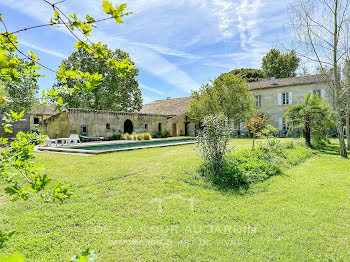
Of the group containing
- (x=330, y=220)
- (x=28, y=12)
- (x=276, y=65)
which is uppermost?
(x=276, y=65)

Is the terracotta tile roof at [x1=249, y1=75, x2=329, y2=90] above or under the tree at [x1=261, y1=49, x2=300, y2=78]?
under

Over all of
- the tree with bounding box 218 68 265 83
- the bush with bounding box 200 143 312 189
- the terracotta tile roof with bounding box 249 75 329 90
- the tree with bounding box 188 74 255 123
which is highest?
the tree with bounding box 218 68 265 83

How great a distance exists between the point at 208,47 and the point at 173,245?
1857cm

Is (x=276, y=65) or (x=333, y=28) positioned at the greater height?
(x=276, y=65)

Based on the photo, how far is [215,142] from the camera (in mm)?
7262

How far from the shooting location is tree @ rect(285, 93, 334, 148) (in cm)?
1504

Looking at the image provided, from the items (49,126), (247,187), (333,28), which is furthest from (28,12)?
(49,126)

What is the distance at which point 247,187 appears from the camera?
6.16 metres

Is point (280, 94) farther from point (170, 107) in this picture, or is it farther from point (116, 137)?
point (116, 137)

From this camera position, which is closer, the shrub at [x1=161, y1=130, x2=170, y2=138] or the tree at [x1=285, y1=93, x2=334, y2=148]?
the tree at [x1=285, y1=93, x2=334, y2=148]

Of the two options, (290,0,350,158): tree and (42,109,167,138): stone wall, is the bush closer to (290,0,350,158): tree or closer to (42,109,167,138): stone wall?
(290,0,350,158): tree

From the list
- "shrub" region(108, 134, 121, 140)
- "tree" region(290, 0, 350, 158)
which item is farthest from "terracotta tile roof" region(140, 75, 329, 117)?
"tree" region(290, 0, 350, 158)

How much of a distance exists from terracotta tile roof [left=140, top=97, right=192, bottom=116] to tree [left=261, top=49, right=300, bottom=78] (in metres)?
19.5

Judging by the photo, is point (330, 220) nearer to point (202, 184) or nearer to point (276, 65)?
point (202, 184)
